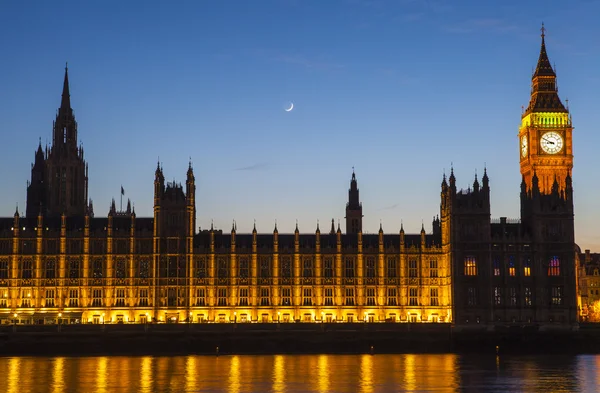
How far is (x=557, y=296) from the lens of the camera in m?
148

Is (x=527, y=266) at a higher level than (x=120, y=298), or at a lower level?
higher

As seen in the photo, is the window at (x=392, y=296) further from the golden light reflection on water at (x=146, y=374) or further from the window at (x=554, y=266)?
→ the golden light reflection on water at (x=146, y=374)

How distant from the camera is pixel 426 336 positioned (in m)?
136

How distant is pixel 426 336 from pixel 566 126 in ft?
192

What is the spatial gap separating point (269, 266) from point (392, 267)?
1747cm

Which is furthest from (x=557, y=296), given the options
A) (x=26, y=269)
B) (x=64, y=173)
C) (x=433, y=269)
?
(x=64, y=173)

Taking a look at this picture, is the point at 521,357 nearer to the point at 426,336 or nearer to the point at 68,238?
the point at 426,336

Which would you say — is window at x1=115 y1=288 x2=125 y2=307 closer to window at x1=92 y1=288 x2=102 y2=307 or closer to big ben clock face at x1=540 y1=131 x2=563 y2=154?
window at x1=92 y1=288 x2=102 y2=307

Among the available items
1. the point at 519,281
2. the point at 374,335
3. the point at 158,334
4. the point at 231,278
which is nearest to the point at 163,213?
the point at 231,278

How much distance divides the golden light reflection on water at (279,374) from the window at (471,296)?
32689 mm

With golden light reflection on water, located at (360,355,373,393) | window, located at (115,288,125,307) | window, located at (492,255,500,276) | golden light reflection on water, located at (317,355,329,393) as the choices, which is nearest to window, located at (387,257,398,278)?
window, located at (492,255,500,276)

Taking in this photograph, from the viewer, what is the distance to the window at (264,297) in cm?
15462

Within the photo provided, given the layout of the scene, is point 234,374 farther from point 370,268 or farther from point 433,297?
point 433,297

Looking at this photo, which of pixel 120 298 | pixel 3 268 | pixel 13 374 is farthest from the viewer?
pixel 120 298
